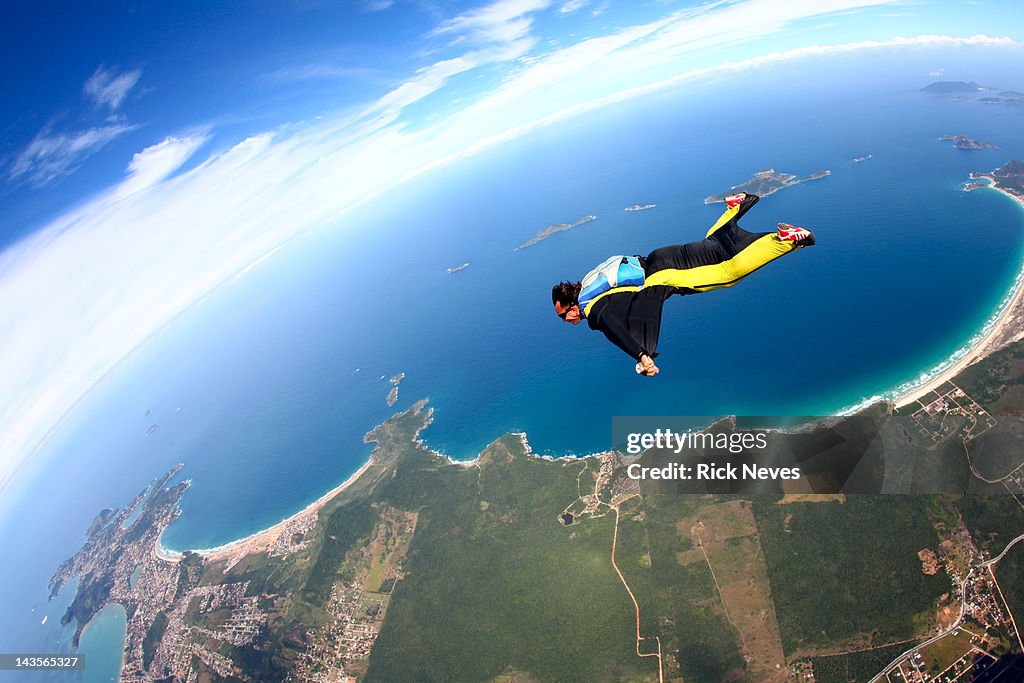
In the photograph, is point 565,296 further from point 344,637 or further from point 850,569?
point 344,637

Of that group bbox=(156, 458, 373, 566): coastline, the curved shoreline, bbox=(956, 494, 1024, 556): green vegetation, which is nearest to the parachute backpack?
the curved shoreline

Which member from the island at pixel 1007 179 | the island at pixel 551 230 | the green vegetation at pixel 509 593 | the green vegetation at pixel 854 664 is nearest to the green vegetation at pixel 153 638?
the green vegetation at pixel 509 593

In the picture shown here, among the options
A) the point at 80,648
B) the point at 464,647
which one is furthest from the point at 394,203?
the point at 464,647

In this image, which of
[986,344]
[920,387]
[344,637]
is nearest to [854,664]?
[920,387]

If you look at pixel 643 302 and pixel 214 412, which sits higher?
pixel 643 302

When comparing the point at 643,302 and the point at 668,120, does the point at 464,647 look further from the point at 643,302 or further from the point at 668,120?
the point at 668,120

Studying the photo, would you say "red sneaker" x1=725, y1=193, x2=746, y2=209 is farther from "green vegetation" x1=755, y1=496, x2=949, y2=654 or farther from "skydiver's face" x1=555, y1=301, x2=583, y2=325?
"green vegetation" x1=755, y1=496, x2=949, y2=654

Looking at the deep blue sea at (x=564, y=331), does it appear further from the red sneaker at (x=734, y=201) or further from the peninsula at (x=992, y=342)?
the red sneaker at (x=734, y=201)

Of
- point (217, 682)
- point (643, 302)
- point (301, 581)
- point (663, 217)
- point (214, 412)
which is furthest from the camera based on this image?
point (214, 412)
